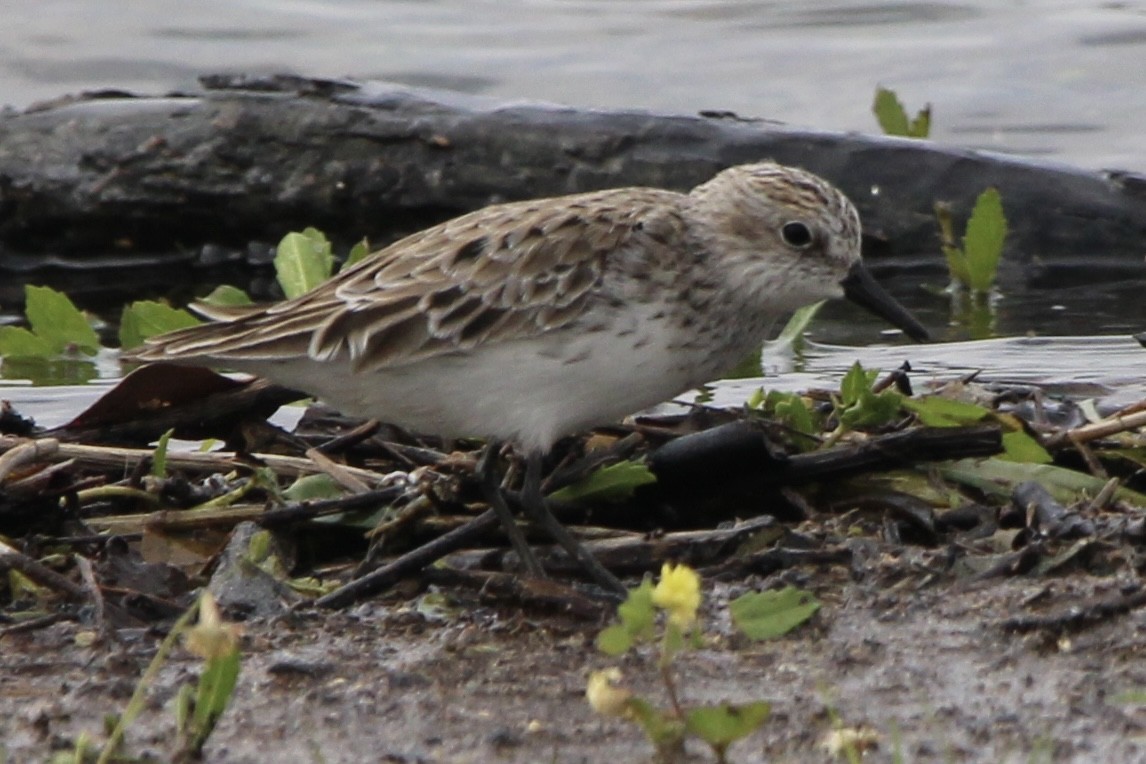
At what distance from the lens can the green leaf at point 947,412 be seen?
198 inches

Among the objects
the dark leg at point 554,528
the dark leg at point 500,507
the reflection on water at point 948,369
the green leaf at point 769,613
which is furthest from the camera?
the reflection on water at point 948,369

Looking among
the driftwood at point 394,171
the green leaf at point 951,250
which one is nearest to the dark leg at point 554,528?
the green leaf at point 951,250

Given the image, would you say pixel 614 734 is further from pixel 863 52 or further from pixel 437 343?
pixel 863 52

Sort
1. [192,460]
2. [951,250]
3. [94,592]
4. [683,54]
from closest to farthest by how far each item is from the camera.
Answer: [94,592]
[192,460]
[951,250]
[683,54]

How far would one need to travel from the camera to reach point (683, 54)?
12703 mm

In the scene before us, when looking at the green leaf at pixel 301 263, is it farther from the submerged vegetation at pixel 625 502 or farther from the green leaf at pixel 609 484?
the green leaf at pixel 609 484

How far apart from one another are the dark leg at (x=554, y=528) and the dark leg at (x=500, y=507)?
0.19 ft

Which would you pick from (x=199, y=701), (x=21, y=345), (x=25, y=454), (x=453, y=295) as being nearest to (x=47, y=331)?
(x=21, y=345)

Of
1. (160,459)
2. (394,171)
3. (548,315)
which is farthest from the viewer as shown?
(394,171)

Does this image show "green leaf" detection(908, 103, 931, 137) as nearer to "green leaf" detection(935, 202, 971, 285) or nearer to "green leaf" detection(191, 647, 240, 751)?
"green leaf" detection(935, 202, 971, 285)

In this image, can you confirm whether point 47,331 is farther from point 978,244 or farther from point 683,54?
point 683,54

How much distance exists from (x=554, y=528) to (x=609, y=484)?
0.21 meters

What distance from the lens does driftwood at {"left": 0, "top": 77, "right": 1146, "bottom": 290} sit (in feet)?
27.9

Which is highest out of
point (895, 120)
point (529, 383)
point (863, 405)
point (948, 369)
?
point (895, 120)
